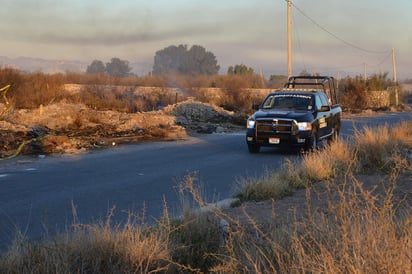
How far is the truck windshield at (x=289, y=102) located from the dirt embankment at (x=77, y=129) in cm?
558

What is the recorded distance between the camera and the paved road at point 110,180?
8.70 m

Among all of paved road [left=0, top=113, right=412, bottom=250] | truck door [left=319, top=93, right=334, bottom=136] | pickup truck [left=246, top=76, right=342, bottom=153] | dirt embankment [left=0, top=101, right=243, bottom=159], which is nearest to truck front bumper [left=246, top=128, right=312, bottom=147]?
pickup truck [left=246, top=76, right=342, bottom=153]

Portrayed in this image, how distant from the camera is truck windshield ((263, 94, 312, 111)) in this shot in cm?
1812

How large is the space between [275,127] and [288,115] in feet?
1.86

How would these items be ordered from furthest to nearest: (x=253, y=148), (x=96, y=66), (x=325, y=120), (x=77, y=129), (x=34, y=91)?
1. (x=96, y=66)
2. (x=34, y=91)
3. (x=77, y=129)
4. (x=325, y=120)
5. (x=253, y=148)

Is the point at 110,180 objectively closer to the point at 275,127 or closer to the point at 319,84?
the point at 275,127

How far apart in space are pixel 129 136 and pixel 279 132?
7.22 m

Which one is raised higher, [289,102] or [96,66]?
[96,66]

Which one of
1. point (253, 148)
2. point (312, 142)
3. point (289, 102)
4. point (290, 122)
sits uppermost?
point (289, 102)

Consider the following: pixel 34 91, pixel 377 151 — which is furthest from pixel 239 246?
pixel 34 91

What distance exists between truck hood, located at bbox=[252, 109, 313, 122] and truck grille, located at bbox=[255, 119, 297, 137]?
0.15m

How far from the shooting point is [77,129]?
2288 cm

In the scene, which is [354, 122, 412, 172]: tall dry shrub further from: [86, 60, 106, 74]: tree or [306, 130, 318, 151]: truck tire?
[86, 60, 106, 74]: tree

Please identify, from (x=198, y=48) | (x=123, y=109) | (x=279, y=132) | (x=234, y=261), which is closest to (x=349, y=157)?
(x=279, y=132)
